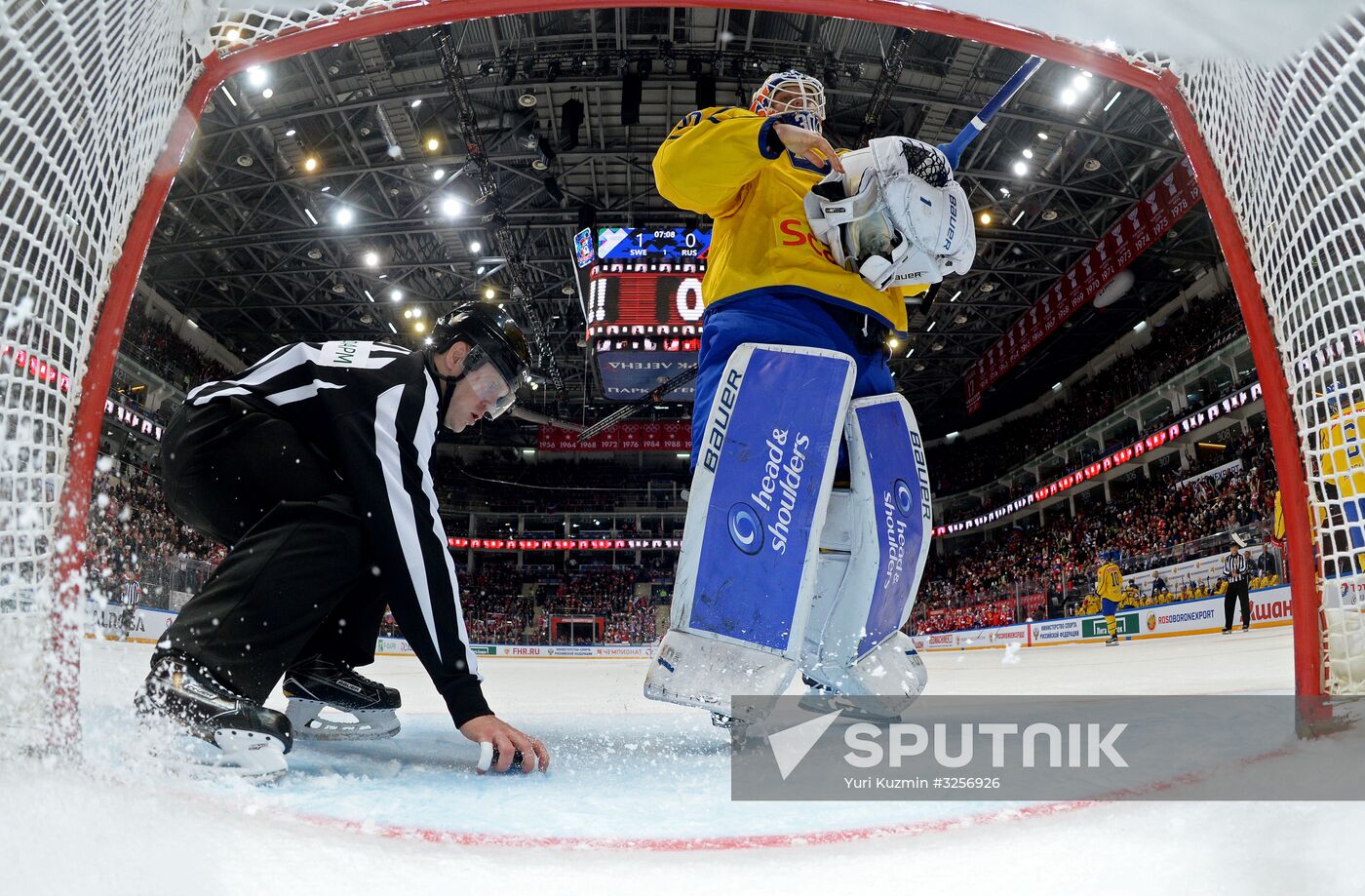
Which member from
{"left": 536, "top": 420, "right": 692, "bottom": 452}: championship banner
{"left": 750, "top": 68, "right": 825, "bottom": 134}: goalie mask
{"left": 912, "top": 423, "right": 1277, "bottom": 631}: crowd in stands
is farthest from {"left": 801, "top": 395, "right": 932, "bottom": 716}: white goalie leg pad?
{"left": 536, "top": 420, "right": 692, "bottom": 452}: championship banner

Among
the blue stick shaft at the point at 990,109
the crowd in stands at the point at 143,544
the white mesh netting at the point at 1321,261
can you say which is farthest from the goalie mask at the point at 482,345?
the crowd in stands at the point at 143,544

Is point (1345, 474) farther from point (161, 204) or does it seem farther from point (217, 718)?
point (161, 204)

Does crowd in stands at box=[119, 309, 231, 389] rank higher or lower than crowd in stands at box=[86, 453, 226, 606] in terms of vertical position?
higher

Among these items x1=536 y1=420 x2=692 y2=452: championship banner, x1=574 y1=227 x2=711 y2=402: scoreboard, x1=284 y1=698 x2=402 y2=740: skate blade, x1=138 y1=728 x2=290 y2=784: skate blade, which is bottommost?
x1=284 y1=698 x2=402 y2=740: skate blade

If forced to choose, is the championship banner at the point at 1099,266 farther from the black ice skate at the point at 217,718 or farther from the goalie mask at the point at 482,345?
the black ice skate at the point at 217,718

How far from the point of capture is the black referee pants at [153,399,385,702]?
1.26 metres

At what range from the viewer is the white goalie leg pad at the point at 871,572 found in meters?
1.62

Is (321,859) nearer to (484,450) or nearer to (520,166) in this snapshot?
(520,166)

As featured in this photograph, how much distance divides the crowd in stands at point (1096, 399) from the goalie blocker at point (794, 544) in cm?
1391

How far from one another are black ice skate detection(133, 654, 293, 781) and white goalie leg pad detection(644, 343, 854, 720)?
575mm

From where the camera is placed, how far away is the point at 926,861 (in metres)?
0.74

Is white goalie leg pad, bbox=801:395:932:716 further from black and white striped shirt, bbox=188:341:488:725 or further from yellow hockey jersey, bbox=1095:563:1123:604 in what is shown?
yellow hockey jersey, bbox=1095:563:1123:604

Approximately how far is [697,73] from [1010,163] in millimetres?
5840

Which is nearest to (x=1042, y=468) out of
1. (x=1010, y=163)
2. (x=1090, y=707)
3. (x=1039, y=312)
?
(x=1039, y=312)
